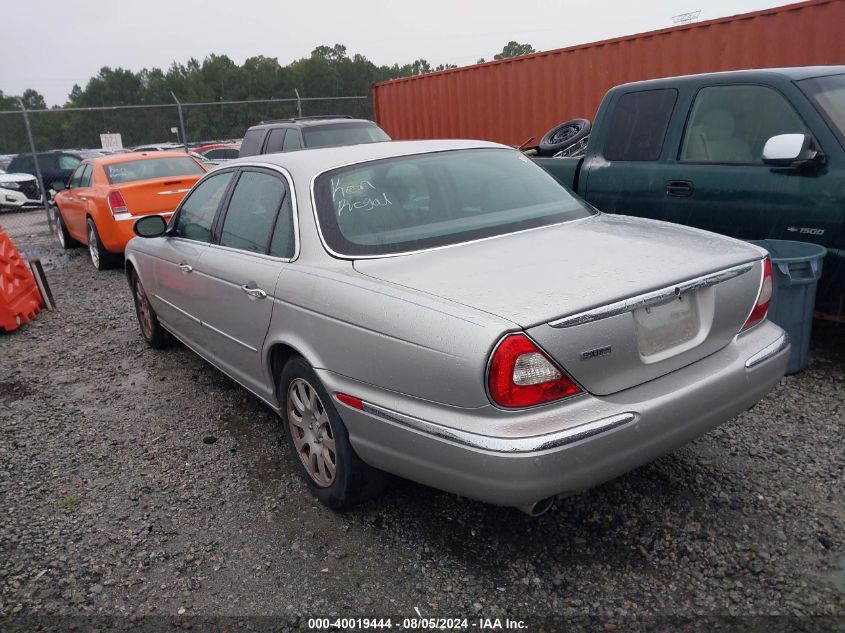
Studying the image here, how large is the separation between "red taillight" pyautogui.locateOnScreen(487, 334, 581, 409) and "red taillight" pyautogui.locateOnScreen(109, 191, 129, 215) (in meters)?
8.12

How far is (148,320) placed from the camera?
5.68m

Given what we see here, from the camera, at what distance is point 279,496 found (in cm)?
336

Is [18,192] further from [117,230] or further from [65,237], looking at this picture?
[117,230]

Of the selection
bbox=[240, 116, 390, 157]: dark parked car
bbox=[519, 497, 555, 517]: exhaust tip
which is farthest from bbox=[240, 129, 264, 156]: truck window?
bbox=[519, 497, 555, 517]: exhaust tip

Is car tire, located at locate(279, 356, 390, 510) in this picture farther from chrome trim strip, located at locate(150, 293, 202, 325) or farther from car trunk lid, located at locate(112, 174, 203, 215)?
car trunk lid, located at locate(112, 174, 203, 215)

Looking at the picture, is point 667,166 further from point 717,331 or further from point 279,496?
point 279,496

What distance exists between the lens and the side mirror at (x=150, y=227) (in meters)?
4.61

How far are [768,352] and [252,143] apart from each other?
940cm

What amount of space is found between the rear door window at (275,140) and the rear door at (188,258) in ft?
18.0

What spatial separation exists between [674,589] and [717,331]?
3.23 ft

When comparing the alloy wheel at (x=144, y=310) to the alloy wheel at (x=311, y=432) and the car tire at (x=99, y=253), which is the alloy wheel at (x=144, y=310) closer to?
the alloy wheel at (x=311, y=432)

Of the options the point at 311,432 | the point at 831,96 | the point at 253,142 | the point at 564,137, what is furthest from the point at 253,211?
the point at 253,142

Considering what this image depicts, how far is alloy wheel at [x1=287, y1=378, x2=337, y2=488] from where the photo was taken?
120 inches

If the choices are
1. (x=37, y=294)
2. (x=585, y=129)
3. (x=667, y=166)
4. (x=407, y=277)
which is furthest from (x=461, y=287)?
(x=37, y=294)
